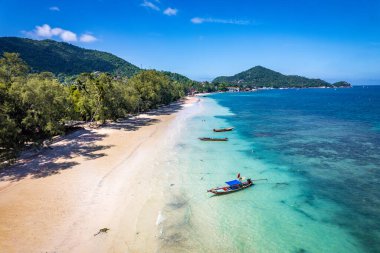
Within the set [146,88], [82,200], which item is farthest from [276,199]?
[146,88]

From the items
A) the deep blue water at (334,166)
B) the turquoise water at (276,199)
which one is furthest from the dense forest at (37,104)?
the deep blue water at (334,166)

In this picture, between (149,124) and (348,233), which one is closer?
(348,233)

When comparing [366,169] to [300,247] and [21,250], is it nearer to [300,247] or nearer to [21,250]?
[300,247]

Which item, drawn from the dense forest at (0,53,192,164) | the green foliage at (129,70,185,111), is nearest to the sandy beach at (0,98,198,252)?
the dense forest at (0,53,192,164)

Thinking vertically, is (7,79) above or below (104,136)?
above

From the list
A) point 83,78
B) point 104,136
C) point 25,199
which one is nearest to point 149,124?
point 104,136

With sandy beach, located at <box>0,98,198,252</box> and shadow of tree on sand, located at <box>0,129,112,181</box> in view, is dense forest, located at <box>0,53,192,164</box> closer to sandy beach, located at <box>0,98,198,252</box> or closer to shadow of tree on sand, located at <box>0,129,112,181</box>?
shadow of tree on sand, located at <box>0,129,112,181</box>

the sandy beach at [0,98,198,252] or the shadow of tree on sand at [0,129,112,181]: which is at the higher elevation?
the shadow of tree on sand at [0,129,112,181]
